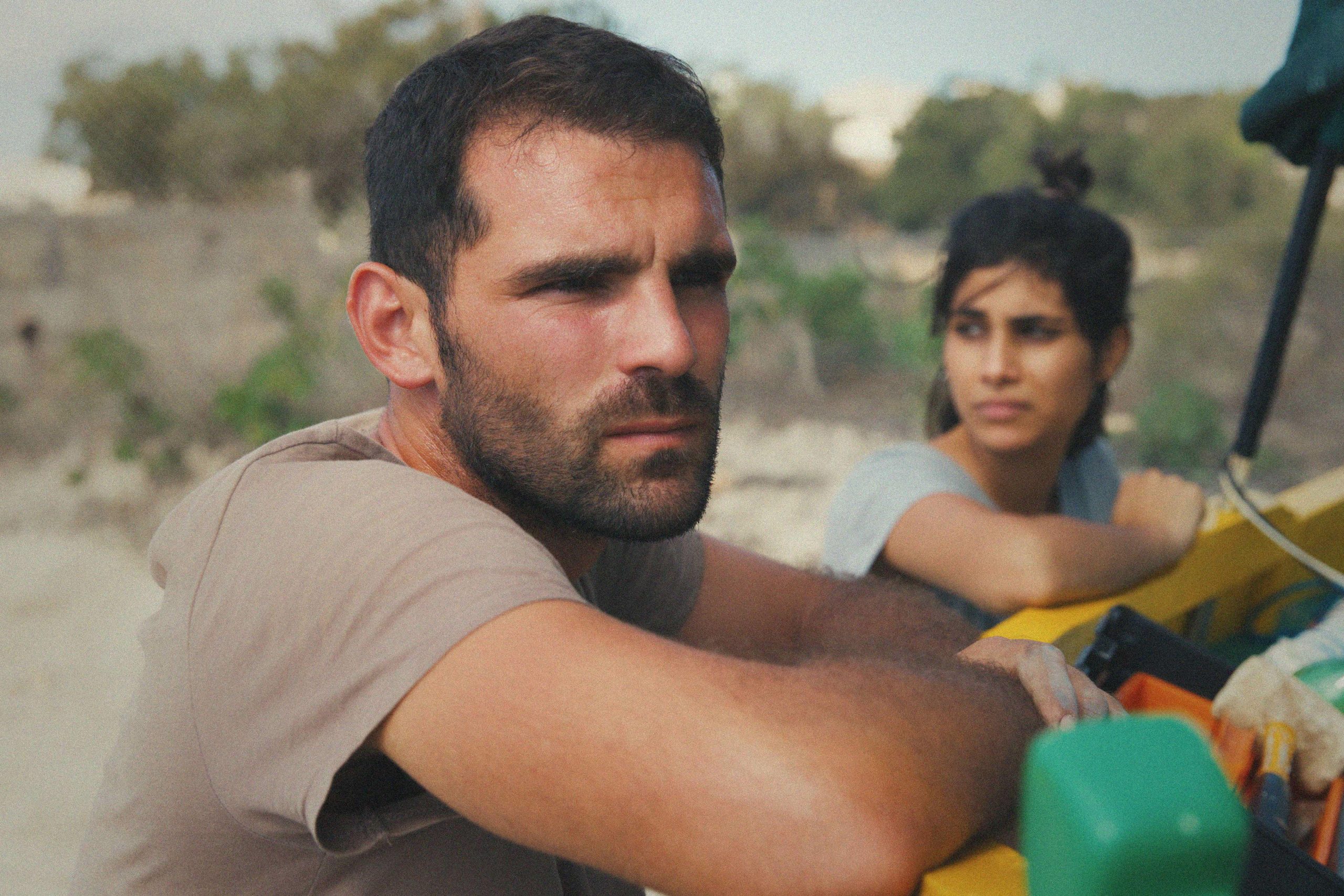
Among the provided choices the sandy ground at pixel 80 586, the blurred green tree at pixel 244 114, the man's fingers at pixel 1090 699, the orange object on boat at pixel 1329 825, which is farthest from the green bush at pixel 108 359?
the orange object on boat at pixel 1329 825

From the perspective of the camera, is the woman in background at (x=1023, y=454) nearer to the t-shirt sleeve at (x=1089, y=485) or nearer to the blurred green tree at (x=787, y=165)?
the t-shirt sleeve at (x=1089, y=485)

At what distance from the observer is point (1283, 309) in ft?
7.21

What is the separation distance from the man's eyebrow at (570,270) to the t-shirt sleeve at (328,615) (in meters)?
0.32

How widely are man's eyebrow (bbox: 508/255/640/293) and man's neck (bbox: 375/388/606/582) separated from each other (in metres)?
0.26

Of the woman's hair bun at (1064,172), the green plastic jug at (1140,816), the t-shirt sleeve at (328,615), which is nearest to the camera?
the green plastic jug at (1140,816)

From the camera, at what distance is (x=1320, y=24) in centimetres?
180

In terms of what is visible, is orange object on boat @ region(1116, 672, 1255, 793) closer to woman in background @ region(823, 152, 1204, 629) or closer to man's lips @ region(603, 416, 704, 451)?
woman in background @ region(823, 152, 1204, 629)

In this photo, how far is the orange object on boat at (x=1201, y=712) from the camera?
1370 millimetres

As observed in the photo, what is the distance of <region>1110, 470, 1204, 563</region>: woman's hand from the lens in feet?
7.32

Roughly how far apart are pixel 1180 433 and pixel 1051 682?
26.3 feet

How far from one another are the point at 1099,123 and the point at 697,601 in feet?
49.9

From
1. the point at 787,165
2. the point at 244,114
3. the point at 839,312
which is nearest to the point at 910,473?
the point at 839,312

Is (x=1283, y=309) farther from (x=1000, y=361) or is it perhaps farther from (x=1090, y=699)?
(x=1090, y=699)

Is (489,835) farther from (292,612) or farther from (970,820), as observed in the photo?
(970,820)
